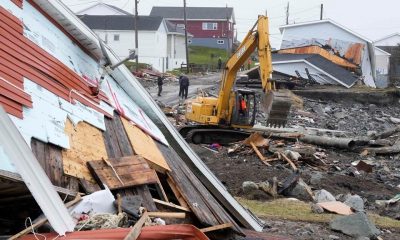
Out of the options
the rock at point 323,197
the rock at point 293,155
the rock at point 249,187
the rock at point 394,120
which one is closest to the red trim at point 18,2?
the rock at point 249,187

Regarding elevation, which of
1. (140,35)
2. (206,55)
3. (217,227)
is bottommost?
(217,227)

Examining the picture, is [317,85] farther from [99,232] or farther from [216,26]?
[216,26]

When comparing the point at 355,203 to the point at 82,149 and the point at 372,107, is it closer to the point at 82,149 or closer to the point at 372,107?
the point at 82,149

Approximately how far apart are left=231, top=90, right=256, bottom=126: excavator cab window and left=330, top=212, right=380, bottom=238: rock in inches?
436

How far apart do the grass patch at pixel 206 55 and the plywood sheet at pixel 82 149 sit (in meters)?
64.7

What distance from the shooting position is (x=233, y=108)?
21.1 metres

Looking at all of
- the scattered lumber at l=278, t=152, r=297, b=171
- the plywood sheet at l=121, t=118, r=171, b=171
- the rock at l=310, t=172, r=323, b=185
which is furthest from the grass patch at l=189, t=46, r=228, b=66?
the plywood sheet at l=121, t=118, r=171, b=171

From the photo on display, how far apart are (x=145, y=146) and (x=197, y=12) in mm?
81620

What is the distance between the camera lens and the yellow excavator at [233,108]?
18219 mm

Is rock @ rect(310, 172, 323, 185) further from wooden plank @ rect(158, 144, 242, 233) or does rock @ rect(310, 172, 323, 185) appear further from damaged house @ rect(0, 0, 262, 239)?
wooden plank @ rect(158, 144, 242, 233)

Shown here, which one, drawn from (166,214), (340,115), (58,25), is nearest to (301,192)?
(58,25)

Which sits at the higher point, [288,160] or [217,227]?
[217,227]

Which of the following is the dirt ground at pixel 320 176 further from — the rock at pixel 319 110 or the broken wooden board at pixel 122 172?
the rock at pixel 319 110

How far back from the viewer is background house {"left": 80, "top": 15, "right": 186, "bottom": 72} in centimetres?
6022
